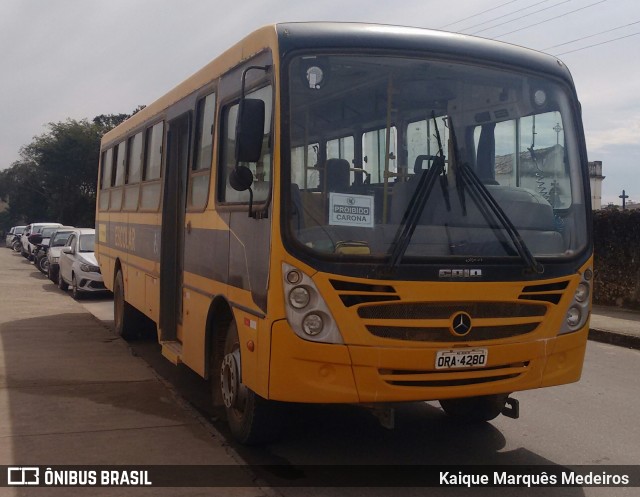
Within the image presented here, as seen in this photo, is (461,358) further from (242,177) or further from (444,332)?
(242,177)

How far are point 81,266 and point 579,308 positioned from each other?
47.9 feet

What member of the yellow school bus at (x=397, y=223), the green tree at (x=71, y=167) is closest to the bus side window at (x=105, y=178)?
the yellow school bus at (x=397, y=223)

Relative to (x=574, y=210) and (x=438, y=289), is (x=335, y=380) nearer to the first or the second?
(x=438, y=289)

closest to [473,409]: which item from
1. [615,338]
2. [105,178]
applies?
[615,338]

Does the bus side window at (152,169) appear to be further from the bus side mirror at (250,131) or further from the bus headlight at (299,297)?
the bus headlight at (299,297)

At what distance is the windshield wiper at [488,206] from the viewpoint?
17.8ft

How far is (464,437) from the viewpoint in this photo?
660 centimetres

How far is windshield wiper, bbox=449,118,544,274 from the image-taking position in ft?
17.8

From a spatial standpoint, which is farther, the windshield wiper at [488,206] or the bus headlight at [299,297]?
the windshield wiper at [488,206]

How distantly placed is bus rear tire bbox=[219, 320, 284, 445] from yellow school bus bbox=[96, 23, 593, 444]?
17 millimetres

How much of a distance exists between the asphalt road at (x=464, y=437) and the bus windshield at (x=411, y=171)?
1566 mm

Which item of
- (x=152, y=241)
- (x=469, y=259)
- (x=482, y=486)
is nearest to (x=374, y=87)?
(x=469, y=259)

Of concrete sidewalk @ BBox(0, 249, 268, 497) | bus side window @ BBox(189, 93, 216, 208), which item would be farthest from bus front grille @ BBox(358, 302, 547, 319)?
bus side window @ BBox(189, 93, 216, 208)

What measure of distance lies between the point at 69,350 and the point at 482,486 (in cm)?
688
